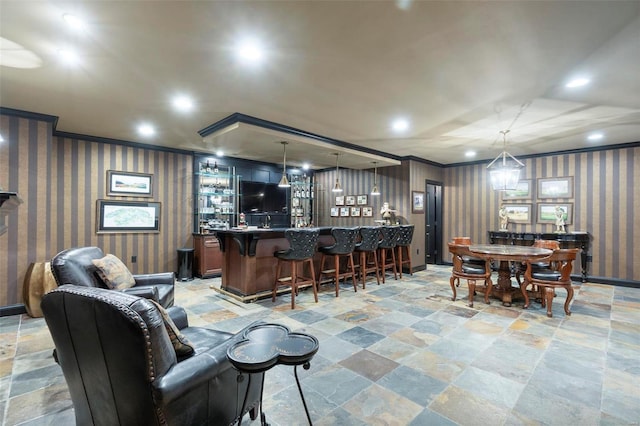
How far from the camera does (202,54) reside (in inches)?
101

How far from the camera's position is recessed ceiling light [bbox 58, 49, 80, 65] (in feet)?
8.29

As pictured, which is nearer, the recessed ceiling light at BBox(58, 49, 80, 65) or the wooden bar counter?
the recessed ceiling light at BBox(58, 49, 80, 65)

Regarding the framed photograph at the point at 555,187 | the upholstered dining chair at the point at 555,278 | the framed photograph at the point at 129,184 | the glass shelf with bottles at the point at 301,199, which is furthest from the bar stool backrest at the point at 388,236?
the framed photograph at the point at 129,184

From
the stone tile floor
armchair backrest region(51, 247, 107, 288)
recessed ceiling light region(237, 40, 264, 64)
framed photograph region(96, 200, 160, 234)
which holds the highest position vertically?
recessed ceiling light region(237, 40, 264, 64)

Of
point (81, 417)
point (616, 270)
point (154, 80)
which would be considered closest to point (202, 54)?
point (154, 80)

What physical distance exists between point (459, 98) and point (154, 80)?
3.33 meters

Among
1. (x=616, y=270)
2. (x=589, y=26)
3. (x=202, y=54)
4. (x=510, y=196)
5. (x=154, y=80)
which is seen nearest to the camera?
(x=589, y=26)

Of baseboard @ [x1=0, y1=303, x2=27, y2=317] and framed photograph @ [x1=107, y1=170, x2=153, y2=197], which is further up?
framed photograph @ [x1=107, y1=170, x2=153, y2=197]

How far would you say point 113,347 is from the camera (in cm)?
127

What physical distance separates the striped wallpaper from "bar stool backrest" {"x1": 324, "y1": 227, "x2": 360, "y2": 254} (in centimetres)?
251

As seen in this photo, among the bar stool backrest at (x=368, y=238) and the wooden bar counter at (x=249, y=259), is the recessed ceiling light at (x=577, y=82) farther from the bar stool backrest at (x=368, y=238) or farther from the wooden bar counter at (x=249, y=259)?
the wooden bar counter at (x=249, y=259)

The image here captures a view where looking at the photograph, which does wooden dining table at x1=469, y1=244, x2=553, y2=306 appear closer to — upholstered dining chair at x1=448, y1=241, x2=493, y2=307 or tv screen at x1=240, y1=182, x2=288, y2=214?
upholstered dining chair at x1=448, y1=241, x2=493, y2=307

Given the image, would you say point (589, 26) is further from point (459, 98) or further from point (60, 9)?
point (60, 9)

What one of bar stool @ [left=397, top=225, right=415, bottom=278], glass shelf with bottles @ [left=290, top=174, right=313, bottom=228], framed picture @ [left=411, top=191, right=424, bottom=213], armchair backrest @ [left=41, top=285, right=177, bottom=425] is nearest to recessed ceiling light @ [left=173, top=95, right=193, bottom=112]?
armchair backrest @ [left=41, top=285, right=177, bottom=425]
